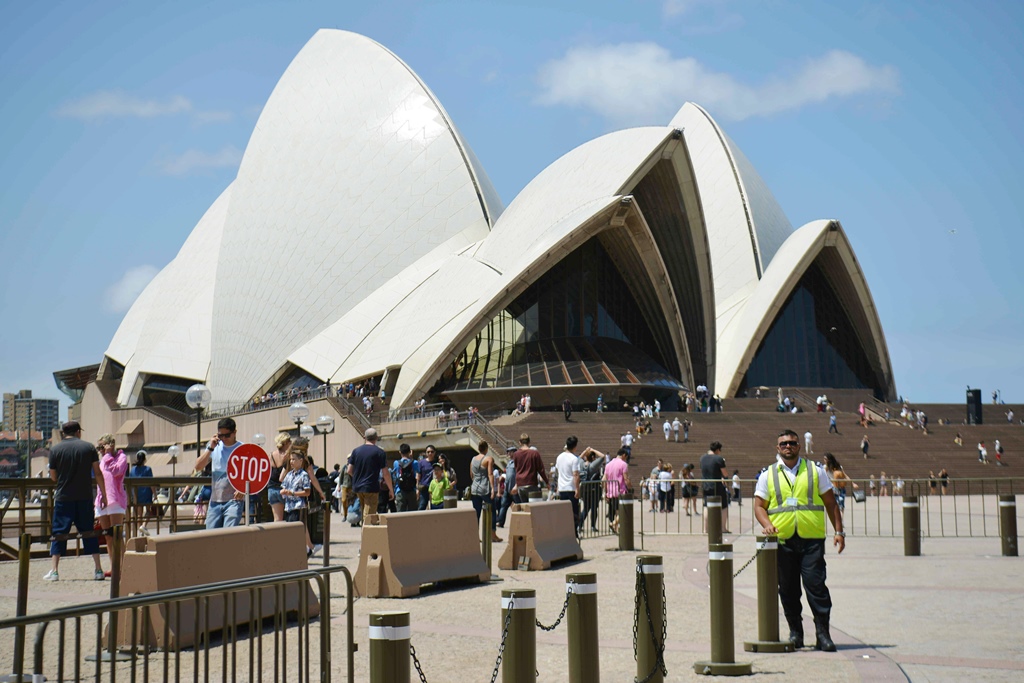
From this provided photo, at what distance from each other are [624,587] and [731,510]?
39.1ft

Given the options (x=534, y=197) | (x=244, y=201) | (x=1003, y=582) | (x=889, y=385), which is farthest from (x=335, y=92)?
(x=1003, y=582)

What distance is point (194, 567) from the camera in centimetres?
718

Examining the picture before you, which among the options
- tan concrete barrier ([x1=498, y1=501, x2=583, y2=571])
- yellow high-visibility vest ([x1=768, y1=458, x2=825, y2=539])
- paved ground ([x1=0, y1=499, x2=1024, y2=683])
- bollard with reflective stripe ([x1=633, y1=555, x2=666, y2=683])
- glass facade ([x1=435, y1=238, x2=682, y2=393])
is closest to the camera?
bollard with reflective stripe ([x1=633, y1=555, x2=666, y2=683])

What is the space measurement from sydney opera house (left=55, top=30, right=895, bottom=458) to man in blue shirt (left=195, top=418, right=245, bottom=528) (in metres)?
29.3

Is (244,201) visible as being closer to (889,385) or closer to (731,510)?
(889,385)

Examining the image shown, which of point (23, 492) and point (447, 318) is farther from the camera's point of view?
point (447, 318)

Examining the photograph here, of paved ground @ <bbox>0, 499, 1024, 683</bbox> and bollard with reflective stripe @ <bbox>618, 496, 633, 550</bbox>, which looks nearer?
paved ground @ <bbox>0, 499, 1024, 683</bbox>

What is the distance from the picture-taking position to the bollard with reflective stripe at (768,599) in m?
6.82

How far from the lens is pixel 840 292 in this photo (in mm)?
51875

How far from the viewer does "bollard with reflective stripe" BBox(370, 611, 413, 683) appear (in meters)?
4.16

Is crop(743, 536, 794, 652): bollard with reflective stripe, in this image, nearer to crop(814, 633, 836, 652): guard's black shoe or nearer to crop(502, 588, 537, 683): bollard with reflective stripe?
crop(814, 633, 836, 652): guard's black shoe

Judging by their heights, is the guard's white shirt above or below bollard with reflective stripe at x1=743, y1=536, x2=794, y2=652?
above

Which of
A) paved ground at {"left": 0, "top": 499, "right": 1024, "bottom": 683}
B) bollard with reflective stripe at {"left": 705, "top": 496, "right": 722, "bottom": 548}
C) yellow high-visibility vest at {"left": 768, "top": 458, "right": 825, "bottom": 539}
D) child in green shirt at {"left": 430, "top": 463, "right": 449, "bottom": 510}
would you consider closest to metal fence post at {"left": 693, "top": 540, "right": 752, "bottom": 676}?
paved ground at {"left": 0, "top": 499, "right": 1024, "bottom": 683}

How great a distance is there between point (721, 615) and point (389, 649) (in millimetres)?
2644
